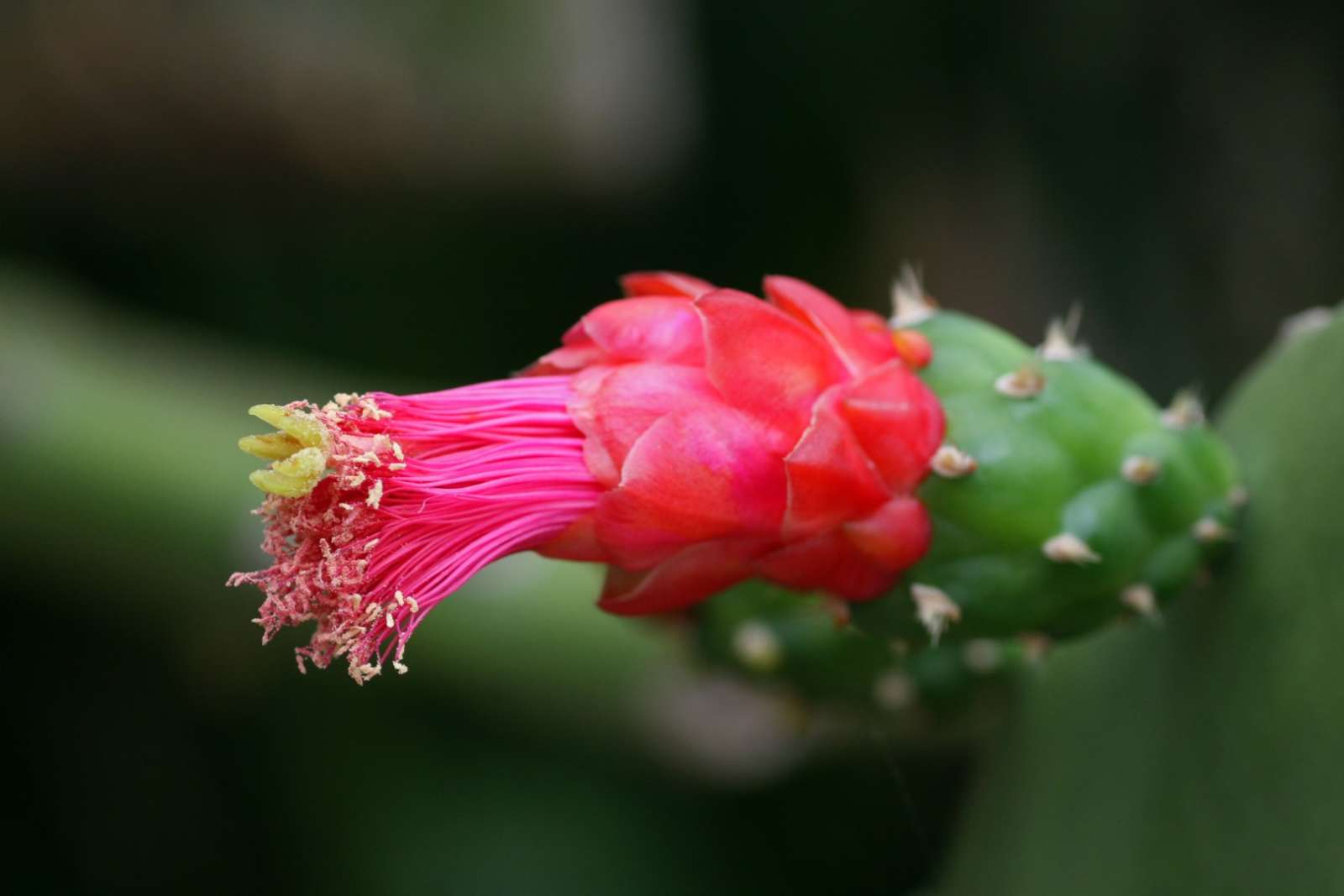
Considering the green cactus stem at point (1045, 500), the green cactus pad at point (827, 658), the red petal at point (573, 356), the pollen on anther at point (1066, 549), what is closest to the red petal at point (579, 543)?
the red petal at point (573, 356)

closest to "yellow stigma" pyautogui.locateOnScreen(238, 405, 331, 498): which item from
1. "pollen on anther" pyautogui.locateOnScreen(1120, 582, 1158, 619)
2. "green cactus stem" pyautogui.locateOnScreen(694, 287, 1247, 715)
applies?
"green cactus stem" pyautogui.locateOnScreen(694, 287, 1247, 715)

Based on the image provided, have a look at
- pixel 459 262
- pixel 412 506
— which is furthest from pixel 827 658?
pixel 459 262

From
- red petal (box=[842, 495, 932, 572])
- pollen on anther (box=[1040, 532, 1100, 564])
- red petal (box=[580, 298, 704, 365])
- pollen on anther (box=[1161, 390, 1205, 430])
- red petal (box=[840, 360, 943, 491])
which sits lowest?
pollen on anther (box=[1040, 532, 1100, 564])

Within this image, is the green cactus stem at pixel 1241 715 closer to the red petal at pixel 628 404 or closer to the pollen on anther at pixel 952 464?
the pollen on anther at pixel 952 464

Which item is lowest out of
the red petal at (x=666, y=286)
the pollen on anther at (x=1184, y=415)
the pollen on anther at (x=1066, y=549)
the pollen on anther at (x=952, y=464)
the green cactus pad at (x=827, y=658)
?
the green cactus pad at (x=827, y=658)

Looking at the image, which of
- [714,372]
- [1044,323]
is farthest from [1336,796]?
[1044,323]

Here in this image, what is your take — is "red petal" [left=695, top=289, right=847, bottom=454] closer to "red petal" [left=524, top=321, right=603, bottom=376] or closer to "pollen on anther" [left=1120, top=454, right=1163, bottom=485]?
"red petal" [left=524, top=321, right=603, bottom=376]

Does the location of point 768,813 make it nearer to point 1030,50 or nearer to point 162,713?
point 162,713
